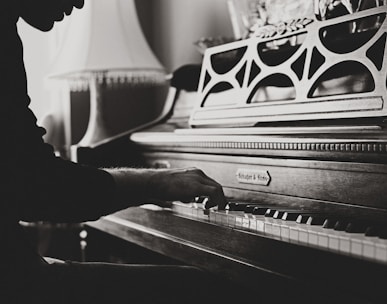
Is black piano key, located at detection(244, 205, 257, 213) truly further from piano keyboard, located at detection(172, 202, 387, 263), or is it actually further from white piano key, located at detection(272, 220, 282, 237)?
white piano key, located at detection(272, 220, 282, 237)

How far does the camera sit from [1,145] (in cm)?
138

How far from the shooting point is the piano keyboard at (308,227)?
3.65 feet

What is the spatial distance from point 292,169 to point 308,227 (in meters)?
0.35

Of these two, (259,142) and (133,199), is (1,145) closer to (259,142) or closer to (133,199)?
(133,199)

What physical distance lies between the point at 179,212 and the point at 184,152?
15.0 inches

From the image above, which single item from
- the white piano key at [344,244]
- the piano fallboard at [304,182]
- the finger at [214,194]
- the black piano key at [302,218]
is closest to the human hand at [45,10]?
the finger at [214,194]

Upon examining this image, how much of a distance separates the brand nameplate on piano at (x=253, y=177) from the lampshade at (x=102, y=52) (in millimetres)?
1243

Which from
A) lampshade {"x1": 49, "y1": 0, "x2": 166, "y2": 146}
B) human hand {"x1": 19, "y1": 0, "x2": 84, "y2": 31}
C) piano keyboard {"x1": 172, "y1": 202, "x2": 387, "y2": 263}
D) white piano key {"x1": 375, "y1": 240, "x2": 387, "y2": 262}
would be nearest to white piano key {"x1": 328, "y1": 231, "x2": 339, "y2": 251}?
piano keyboard {"x1": 172, "y1": 202, "x2": 387, "y2": 263}

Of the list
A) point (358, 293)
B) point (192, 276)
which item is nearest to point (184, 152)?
point (192, 276)

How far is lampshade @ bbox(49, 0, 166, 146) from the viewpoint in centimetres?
295

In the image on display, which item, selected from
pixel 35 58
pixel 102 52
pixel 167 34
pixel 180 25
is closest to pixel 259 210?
pixel 102 52

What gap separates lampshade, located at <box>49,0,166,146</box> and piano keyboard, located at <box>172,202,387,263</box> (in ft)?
4.63

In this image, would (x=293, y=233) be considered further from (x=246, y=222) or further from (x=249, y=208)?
(x=249, y=208)

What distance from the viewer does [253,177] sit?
176 centimetres
